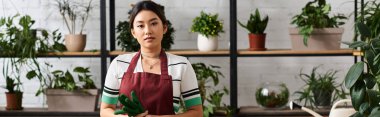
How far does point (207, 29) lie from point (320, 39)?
733 millimetres

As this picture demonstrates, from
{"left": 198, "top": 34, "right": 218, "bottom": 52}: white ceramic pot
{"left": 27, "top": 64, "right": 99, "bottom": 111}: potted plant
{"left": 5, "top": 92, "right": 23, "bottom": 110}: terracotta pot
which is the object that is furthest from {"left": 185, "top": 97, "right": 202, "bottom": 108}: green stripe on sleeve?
{"left": 5, "top": 92, "right": 23, "bottom": 110}: terracotta pot

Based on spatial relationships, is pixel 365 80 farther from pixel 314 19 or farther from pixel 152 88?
pixel 314 19

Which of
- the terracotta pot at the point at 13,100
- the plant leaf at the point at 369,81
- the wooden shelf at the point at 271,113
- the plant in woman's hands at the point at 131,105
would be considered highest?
the plant leaf at the point at 369,81

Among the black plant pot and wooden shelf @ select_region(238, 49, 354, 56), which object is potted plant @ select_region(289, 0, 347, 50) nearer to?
wooden shelf @ select_region(238, 49, 354, 56)

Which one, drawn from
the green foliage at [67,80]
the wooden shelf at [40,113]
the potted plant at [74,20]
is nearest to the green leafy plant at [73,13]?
the potted plant at [74,20]

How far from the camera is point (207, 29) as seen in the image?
168 inches

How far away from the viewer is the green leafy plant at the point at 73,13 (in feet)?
14.7

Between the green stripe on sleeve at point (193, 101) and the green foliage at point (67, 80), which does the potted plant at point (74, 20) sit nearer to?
the green foliage at point (67, 80)

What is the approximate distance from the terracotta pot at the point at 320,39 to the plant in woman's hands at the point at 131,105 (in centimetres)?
242

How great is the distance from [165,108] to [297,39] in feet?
7.66

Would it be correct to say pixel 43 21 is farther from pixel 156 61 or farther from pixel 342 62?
pixel 156 61

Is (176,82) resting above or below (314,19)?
below

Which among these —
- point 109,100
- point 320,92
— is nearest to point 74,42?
point 320,92

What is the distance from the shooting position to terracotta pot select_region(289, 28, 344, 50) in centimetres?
422
